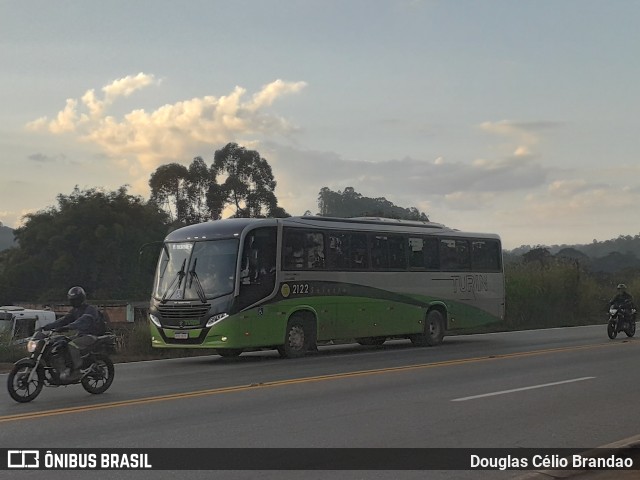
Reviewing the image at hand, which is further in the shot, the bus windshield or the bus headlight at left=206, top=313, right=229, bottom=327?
the bus windshield

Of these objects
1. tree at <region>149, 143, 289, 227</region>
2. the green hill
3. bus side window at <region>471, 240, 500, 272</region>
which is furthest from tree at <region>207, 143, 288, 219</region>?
the green hill

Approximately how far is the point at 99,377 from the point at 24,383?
1262mm

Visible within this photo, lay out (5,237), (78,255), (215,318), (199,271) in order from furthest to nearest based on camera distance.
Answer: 1. (5,237)
2. (78,255)
3. (199,271)
4. (215,318)

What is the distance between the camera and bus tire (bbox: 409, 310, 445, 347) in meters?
23.3

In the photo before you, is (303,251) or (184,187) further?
(184,187)

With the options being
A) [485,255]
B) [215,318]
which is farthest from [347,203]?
[215,318]

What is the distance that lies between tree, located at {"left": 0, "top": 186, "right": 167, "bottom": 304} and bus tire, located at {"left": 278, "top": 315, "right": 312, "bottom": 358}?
45.6 meters

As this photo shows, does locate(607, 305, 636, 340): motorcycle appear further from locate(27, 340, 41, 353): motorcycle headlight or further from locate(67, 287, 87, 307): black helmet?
locate(27, 340, 41, 353): motorcycle headlight

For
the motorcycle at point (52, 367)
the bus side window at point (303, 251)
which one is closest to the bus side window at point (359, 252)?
the bus side window at point (303, 251)

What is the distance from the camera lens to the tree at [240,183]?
66.2m

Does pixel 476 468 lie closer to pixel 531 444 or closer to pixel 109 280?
pixel 531 444

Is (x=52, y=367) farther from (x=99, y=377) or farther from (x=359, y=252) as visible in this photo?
Result: (x=359, y=252)

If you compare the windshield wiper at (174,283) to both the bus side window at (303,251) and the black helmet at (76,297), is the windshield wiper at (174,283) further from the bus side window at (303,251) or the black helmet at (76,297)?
the black helmet at (76,297)

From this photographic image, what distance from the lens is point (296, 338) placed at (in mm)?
19297
